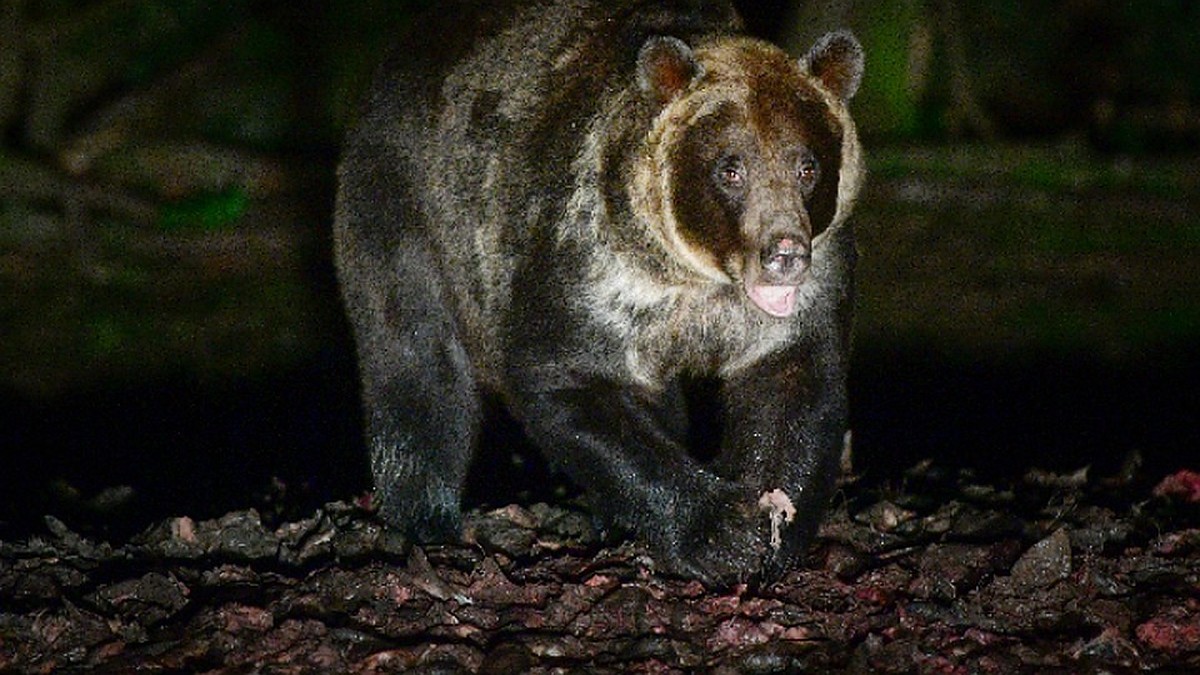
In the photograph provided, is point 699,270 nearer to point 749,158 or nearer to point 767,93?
point 749,158

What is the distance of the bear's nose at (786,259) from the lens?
543 cm

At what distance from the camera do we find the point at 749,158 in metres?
5.62

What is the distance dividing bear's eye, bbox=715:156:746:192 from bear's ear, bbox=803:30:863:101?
0.58 m

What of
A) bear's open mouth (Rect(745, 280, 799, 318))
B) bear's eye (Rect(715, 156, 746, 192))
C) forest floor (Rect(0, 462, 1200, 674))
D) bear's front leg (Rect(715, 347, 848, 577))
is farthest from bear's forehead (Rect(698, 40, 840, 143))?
forest floor (Rect(0, 462, 1200, 674))

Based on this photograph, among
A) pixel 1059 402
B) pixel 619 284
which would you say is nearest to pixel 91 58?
pixel 1059 402

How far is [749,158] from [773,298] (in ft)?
1.62

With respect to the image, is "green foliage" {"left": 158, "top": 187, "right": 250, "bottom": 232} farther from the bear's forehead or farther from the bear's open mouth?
the bear's open mouth

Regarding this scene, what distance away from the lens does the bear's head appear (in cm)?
557

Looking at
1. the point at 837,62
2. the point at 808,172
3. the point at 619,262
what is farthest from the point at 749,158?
the point at 619,262

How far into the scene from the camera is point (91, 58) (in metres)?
16.2

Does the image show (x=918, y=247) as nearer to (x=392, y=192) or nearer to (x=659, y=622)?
(x=392, y=192)

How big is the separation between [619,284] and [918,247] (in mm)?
9888

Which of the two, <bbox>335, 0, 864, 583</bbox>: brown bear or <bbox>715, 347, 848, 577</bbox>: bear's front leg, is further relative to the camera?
<bbox>715, 347, 848, 577</bbox>: bear's front leg

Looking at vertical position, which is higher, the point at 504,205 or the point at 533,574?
the point at 504,205
